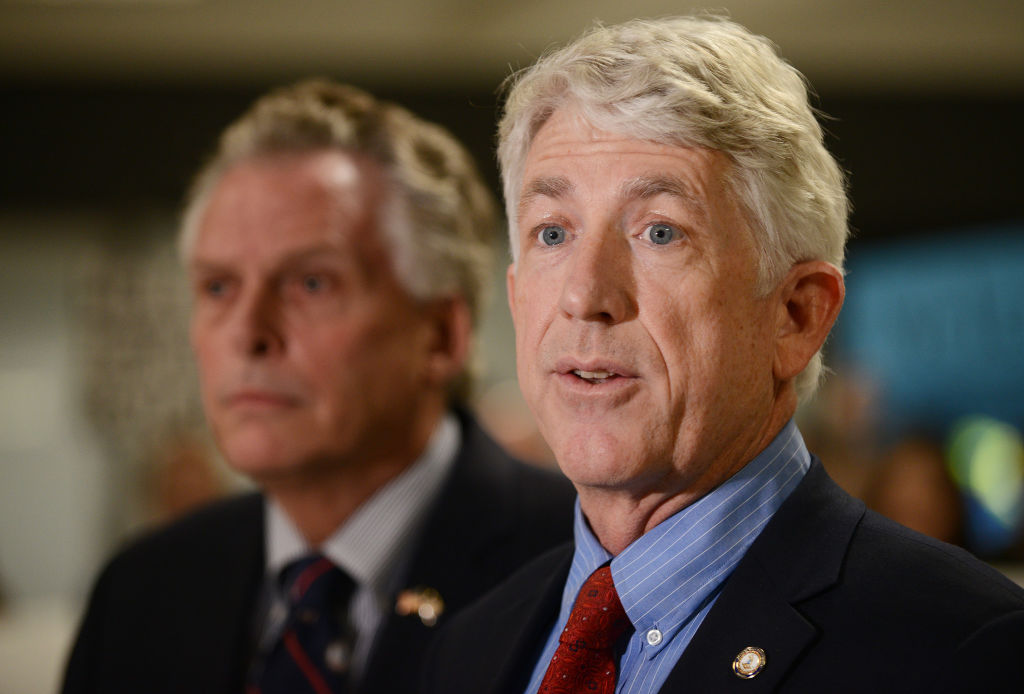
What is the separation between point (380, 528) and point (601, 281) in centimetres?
80

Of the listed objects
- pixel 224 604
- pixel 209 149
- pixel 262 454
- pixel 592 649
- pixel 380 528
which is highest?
pixel 592 649

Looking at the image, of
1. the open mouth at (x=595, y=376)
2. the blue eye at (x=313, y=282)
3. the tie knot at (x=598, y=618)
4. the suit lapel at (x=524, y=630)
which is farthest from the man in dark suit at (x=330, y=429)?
the open mouth at (x=595, y=376)

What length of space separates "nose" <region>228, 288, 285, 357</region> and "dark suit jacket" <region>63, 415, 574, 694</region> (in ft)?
1.10

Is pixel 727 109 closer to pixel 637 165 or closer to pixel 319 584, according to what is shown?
pixel 637 165

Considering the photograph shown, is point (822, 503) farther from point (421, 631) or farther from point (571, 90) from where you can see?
point (421, 631)

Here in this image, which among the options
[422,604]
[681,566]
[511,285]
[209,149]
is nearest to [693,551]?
[681,566]

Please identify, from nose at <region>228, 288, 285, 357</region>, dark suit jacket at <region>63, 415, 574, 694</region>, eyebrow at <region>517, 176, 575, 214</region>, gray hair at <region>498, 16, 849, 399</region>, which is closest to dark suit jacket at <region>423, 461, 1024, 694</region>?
gray hair at <region>498, 16, 849, 399</region>

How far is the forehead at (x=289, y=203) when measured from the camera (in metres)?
1.63

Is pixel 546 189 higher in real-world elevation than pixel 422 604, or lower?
higher

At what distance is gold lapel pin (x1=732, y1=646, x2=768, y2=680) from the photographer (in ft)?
3.05

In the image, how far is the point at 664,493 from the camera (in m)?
1.02

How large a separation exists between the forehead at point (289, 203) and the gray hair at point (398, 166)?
0.07ft

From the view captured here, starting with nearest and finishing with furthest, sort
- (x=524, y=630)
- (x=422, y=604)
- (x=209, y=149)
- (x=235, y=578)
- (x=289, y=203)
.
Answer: (x=524, y=630)
(x=422, y=604)
(x=289, y=203)
(x=235, y=578)
(x=209, y=149)

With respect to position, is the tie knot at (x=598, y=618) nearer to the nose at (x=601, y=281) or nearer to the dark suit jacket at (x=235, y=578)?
the nose at (x=601, y=281)
